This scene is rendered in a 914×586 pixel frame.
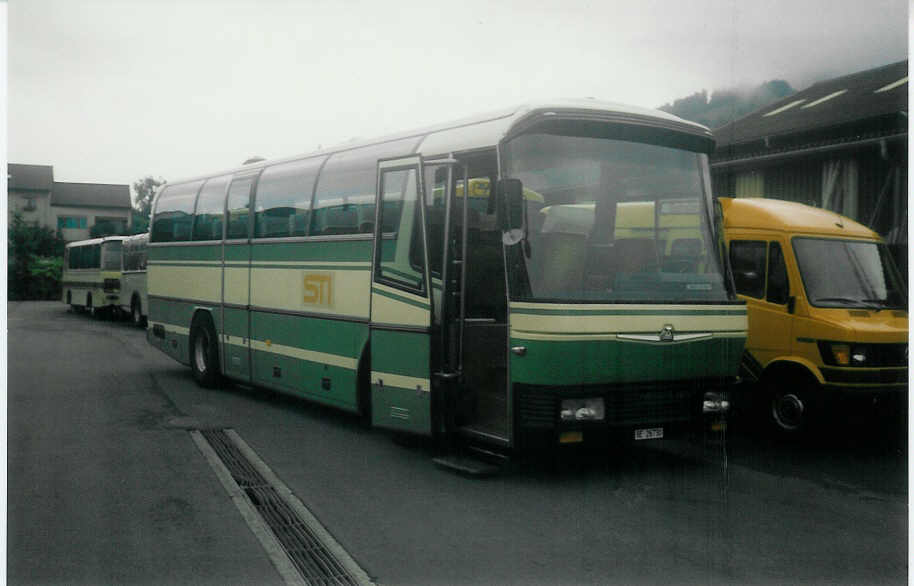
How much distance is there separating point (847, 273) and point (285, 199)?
6335 millimetres

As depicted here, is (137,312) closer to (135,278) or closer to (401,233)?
(135,278)

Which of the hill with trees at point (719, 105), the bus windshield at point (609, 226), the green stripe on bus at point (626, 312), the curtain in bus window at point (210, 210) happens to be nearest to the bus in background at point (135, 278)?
the curtain in bus window at point (210, 210)

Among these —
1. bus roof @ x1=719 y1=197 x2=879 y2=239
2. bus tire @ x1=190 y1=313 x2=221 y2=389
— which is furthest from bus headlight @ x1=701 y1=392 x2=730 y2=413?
bus tire @ x1=190 y1=313 x2=221 y2=389

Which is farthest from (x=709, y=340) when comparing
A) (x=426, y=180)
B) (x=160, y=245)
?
(x=160, y=245)

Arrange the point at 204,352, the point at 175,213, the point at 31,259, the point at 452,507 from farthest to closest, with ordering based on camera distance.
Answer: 1. the point at 175,213
2. the point at 204,352
3. the point at 31,259
4. the point at 452,507

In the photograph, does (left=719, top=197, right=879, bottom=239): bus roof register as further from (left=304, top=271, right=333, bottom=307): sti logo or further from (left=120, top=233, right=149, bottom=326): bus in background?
(left=120, top=233, right=149, bottom=326): bus in background

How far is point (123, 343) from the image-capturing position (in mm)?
20812

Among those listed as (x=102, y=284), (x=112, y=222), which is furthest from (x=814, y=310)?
(x=102, y=284)

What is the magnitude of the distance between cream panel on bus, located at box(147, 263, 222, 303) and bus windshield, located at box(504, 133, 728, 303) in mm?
6626

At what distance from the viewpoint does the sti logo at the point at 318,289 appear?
9.89m

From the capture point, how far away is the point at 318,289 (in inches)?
399

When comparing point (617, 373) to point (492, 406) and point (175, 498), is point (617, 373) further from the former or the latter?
point (175, 498)

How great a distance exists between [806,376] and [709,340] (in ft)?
→ 7.18

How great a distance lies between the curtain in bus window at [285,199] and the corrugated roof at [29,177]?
3149 millimetres
